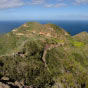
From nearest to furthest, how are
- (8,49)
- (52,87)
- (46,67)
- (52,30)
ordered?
(52,87) → (46,67) → (8,49) → (52,30)

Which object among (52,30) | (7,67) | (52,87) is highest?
(52,30)

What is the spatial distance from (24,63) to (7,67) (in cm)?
424

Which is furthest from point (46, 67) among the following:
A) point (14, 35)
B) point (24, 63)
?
point (14, 35)

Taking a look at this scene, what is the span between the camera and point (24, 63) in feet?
120

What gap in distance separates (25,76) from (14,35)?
4976 centimetres

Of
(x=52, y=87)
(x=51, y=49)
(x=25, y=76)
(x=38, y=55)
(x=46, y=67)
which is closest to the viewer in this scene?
(x=52, y=87)

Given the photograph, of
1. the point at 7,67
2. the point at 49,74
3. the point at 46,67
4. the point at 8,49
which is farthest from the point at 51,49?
the point at 8,49

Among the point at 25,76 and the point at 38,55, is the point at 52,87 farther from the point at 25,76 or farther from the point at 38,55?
the point at 38,55

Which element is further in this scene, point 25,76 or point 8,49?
point 8,49

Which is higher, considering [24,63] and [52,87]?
[24,63]

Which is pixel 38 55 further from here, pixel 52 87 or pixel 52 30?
pixel 52 30

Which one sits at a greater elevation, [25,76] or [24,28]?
[24,28]

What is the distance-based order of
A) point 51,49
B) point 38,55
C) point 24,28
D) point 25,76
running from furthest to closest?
point 24,28 → point 51,49 → point 38,55 → point 25,76

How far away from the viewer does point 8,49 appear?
67.5 metres
